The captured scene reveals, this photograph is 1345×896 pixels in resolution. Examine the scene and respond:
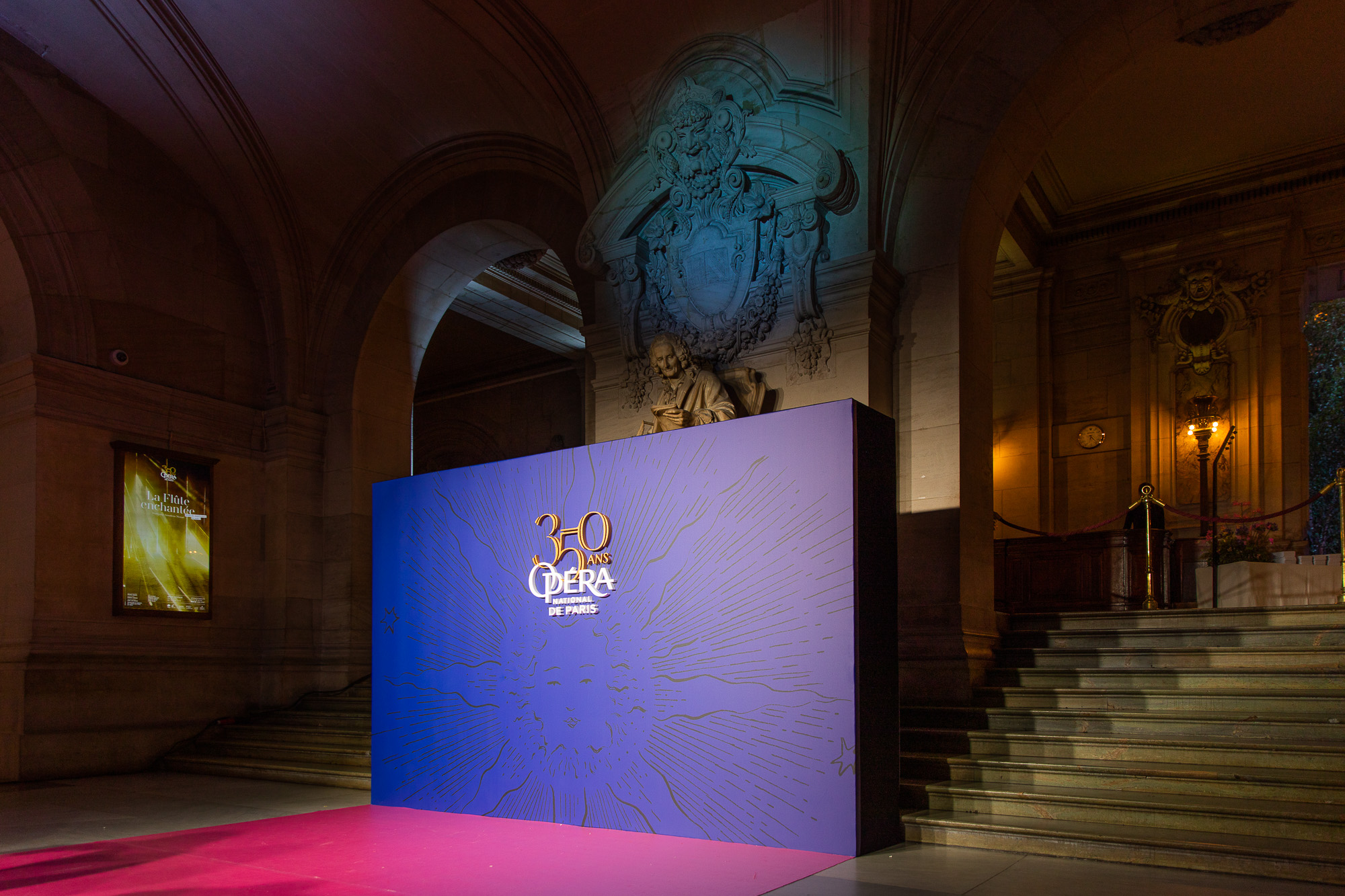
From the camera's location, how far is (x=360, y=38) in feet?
32.9

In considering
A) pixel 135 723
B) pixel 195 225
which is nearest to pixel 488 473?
pixel 135 723

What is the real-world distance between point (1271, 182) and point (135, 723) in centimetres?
1634

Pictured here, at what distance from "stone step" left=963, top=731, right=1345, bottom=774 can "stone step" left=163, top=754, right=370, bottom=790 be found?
4999mm

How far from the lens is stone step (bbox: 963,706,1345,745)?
566 cm

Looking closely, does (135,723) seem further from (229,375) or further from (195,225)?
(195,225)

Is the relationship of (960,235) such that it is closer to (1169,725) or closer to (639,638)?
(1169,725)

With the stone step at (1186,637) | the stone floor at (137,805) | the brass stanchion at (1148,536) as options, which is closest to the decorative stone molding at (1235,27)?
the brass stanchion at (1148,536)

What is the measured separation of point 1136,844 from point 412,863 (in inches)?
151

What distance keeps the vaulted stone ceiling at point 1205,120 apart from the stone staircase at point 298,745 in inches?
430

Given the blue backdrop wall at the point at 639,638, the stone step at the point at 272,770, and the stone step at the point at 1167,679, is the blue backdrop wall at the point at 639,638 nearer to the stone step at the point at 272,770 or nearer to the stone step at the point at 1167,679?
the stone step at the point at 272,770

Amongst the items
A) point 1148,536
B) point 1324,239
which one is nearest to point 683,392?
point 1148,536

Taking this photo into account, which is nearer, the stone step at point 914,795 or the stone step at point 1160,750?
the stone step at point 1160,750

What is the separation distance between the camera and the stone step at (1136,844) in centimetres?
455

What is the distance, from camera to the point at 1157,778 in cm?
559
